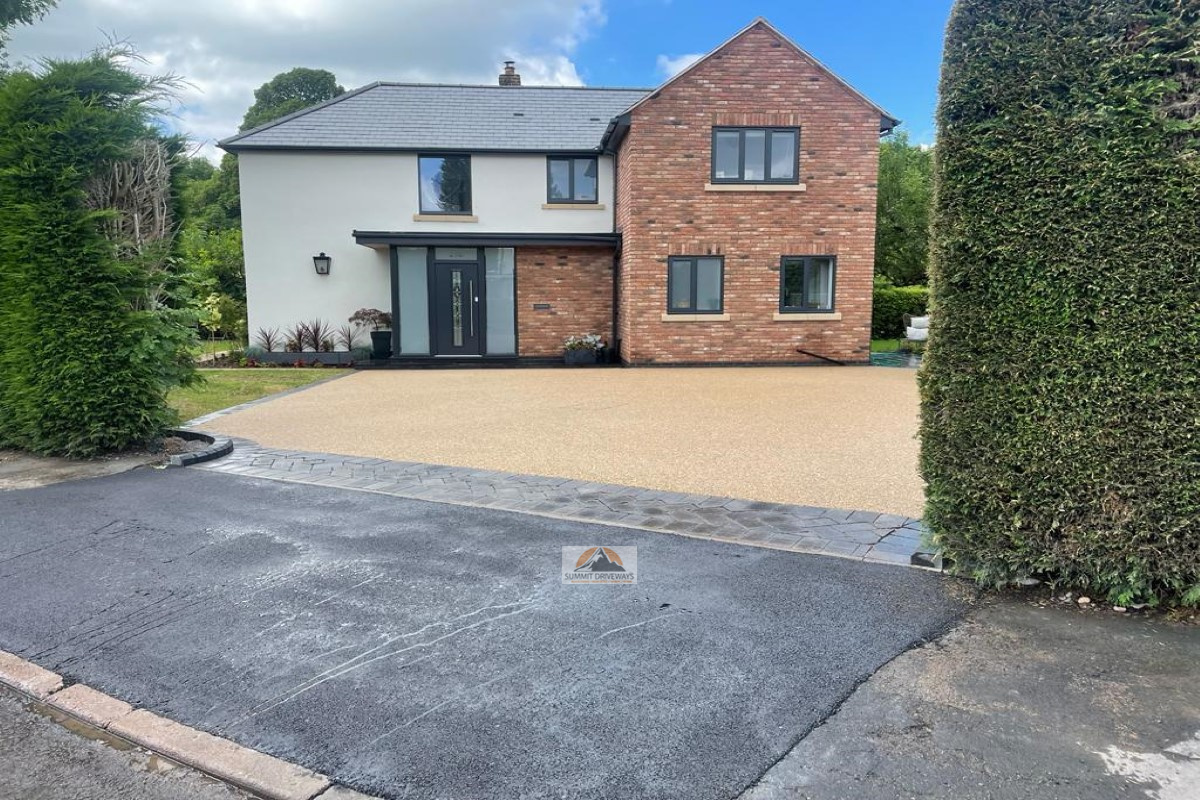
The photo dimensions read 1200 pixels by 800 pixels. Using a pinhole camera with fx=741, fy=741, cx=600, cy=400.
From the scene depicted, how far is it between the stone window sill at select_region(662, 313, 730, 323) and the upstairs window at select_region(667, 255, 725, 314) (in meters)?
0.11

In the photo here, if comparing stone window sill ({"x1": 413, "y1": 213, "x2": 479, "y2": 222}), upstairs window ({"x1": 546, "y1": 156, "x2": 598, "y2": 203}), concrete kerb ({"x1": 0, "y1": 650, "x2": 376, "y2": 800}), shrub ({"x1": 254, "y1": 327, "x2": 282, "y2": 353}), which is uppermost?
upstairs window ({"x1": 546, "y1": 156, "x2": 598, "y2": 203})

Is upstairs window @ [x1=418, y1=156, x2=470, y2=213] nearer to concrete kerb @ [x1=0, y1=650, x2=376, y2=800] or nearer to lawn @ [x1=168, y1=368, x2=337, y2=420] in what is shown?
lawn @ [x1=168, y1=368, x2=337, y2=420]

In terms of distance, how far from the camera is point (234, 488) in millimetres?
6543

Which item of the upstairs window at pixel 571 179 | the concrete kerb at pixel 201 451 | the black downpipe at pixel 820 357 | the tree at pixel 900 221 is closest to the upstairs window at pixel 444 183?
the upstairs window at pixel 571 179

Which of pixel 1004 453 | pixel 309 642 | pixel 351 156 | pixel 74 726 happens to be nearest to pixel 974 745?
pixel 1004 453

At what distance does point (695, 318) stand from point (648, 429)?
807cm

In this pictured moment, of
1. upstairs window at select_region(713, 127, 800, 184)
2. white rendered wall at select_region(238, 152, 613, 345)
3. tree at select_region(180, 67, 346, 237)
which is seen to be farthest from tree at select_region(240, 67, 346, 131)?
upstairs window at select_region(713, 127, 800, 184)

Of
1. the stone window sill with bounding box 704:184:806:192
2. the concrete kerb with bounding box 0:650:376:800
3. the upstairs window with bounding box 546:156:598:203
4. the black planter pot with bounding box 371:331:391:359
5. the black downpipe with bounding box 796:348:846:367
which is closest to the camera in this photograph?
the concrete kerb with bounding box 0:650:376:800

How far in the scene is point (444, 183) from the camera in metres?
18.9

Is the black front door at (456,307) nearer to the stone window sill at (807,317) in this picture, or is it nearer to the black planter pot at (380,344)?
the black planter pot at (380,344)

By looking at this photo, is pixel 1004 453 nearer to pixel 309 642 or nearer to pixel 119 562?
pixel 309 642

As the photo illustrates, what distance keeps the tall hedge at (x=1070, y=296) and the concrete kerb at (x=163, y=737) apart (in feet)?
11.7

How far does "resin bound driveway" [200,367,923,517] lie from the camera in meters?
6.88

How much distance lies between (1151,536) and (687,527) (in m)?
2.71
